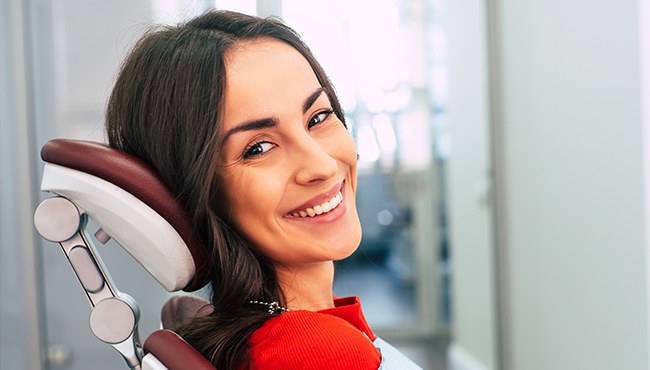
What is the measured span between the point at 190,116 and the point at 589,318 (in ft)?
5.05

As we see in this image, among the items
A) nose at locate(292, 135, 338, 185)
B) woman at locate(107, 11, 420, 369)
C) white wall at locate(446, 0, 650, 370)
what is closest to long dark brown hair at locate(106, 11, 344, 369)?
woman at locate(107, 11, 420, 369)

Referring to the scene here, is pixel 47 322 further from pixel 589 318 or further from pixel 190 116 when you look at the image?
pixel 589 318

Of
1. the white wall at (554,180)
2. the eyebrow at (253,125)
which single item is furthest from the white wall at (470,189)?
the eyebrow at (253,125)

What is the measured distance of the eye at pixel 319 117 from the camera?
962mm

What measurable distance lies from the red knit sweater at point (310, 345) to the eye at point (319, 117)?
30 cm

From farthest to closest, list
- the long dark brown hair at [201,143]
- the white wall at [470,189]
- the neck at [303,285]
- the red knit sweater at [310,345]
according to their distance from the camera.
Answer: the white wall at [470,189] < the neck at [303,285] < the long dark brown hair at [201,143] < the red knit sweater at [310,345]

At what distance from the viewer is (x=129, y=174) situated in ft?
2.74

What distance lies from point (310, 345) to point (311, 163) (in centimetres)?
26

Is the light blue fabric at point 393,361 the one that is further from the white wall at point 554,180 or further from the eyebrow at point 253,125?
the white wall at point 554,180

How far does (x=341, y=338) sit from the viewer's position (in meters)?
0.76

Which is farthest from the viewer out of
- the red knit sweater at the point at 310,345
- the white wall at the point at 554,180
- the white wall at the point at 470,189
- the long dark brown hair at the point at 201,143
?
the white wall at the point at 470,189

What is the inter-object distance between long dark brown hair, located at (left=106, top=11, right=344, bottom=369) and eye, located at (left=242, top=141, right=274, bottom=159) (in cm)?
5

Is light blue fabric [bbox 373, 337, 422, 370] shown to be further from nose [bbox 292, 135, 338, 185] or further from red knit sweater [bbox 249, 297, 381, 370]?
nose [bbox 292, 135, 338, 185]

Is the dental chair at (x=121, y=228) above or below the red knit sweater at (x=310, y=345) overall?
above
